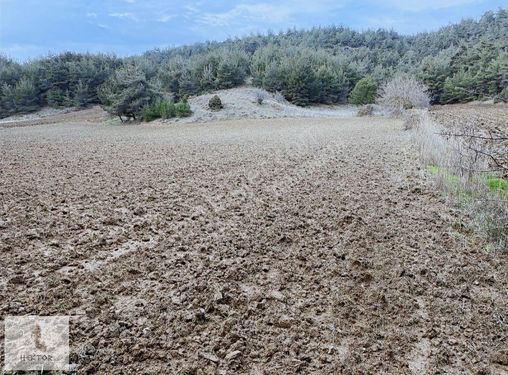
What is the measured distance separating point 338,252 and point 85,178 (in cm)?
421

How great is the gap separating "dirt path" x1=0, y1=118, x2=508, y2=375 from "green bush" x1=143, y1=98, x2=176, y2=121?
16442mm

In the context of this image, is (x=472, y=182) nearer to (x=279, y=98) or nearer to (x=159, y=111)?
(x=159, y=111)

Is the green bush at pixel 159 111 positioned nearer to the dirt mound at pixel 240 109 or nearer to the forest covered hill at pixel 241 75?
the dirt mound at pixel 240 109

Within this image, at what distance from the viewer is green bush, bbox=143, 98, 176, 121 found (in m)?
21.3

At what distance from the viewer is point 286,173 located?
258 inches

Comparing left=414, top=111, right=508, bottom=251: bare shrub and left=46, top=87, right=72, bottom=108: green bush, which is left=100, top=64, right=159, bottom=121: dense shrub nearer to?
left=46, top=87, right=72, bottom=108: green bush

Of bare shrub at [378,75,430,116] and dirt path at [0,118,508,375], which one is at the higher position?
bare shrub at [378,75,430,116]

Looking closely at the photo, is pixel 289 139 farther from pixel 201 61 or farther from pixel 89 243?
pixel 201 61

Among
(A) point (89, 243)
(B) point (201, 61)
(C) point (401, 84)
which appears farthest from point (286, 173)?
(B) point (201, 61)

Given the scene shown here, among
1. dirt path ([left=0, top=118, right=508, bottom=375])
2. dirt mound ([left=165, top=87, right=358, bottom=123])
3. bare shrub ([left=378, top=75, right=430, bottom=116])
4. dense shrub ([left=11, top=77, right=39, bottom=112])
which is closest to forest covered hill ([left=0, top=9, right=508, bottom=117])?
dense shrub ([left=11, top=77, right=39, bottom=112])

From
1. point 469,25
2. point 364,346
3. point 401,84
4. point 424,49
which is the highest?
point 469,25

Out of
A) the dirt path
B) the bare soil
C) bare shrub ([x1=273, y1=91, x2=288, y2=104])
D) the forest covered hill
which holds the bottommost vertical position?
the dirt path

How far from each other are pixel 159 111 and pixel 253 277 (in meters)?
20.2

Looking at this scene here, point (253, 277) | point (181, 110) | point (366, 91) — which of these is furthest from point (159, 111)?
point (253, 277)
